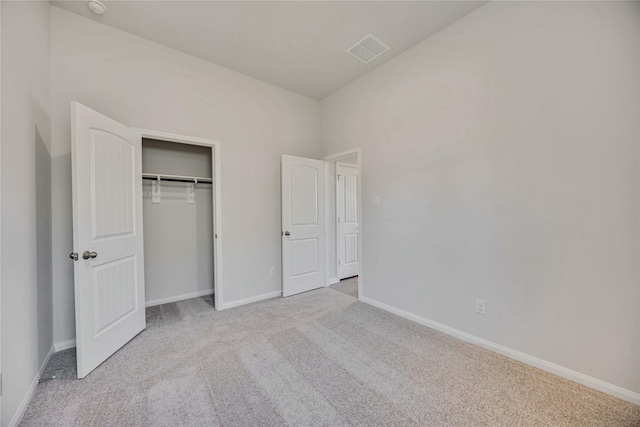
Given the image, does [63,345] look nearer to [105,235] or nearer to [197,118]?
[105,235]

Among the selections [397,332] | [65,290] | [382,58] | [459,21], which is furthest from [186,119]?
[397,332]

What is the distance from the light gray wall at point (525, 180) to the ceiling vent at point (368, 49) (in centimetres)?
25

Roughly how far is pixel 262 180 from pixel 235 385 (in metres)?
2.37

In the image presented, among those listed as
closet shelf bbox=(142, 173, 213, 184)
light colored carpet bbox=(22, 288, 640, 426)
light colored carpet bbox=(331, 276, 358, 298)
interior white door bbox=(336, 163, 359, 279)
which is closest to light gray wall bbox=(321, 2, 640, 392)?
light colored carpet bbox=(22, 288, 640, 426)

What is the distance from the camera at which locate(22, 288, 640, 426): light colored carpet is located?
146 centimetres

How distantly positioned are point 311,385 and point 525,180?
220cm

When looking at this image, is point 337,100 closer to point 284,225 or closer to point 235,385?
point 284,225

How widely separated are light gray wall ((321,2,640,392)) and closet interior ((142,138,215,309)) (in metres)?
2.51

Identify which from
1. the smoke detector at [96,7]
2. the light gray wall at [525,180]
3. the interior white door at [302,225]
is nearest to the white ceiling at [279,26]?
the smoke detector at [96,7]

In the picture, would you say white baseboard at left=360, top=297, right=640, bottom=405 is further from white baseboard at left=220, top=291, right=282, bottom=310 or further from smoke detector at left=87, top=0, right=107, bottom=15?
smoke detector at left=87, top=0, right=107, bottom=15

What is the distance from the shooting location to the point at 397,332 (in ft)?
8.14

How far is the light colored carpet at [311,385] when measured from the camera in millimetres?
1456

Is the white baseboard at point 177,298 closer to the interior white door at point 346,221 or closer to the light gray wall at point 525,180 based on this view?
the interior white door at point 346,221

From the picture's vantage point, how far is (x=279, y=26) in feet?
7.90
